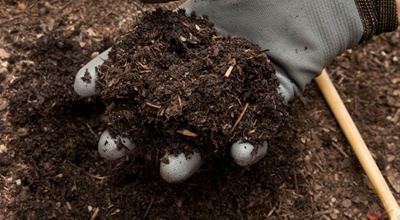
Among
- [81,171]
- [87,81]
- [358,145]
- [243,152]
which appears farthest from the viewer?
[358,145]

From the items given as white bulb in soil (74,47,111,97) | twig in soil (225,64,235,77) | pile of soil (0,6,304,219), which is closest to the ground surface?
pile of soil (0,6,304,219)

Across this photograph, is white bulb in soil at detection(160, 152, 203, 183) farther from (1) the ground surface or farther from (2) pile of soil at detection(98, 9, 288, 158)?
(1) the ground surface

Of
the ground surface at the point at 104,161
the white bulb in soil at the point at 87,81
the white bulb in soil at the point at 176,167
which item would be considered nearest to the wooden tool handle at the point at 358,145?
the ground surface at the point at 104,161

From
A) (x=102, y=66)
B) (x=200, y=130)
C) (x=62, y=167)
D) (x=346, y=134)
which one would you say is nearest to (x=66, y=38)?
(x=102, y=66)

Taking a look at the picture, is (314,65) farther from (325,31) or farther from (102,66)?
(102,66)

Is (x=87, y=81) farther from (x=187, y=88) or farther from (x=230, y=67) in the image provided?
(x=230, y=67)

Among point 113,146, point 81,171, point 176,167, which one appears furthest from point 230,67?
point 81,171
